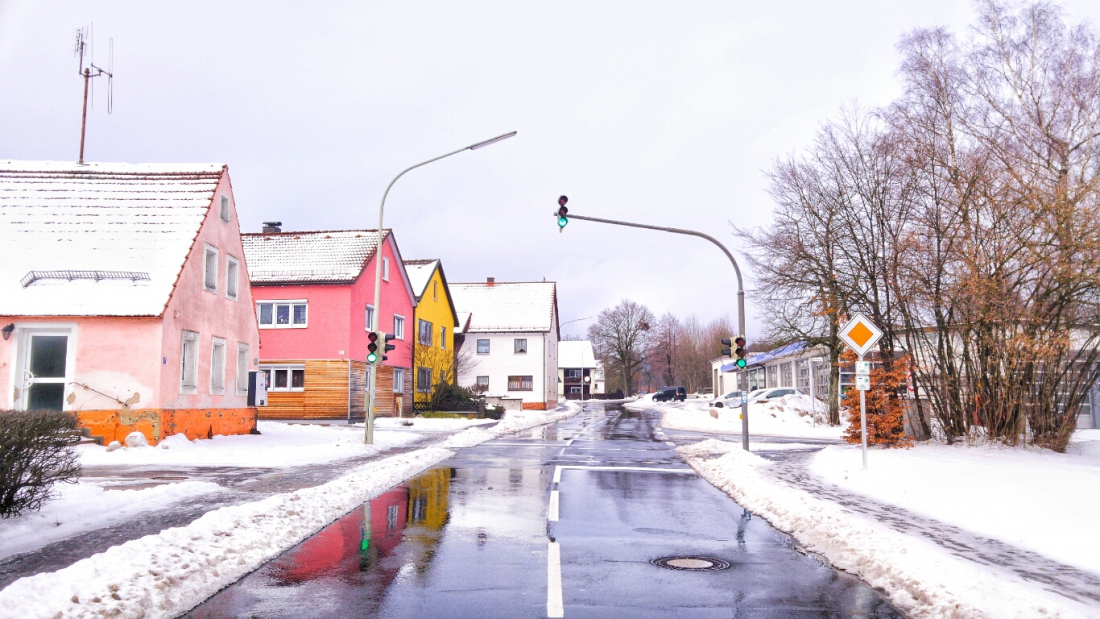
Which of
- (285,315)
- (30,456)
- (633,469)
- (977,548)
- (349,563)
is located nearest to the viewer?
(349,563)

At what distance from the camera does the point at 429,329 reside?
47000 millimetres

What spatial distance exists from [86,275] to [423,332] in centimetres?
2543

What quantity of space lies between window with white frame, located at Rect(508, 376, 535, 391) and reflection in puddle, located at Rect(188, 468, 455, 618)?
4902 cm

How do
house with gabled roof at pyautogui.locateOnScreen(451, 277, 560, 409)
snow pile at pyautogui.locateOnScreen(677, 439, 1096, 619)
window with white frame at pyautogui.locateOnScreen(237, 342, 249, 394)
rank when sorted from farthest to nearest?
house with gabled roof at pyautogui.locateOnScreen(451, 277, 560, 409), window with white frame at pyautogui.locateOnScreen(237, 342, 249, 394), snow pile at pyautogui.locateOnScreen(677, 439, 1096, 619)

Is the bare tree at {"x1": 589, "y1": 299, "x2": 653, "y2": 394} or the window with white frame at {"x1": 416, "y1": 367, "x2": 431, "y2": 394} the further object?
the bare tree at {"x1": 589, "y1": 299, "x2": 653, "y2": 394}

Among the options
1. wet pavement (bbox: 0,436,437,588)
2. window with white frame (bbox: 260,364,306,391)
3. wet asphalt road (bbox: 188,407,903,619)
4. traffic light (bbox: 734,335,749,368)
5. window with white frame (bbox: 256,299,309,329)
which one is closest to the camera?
wet asphalt road (bbox: 188,407,903,619)

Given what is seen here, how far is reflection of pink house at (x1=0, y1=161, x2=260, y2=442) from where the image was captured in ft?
65.5

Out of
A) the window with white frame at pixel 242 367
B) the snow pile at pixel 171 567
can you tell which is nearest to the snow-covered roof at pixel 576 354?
the window with white frame at pixel 242 367

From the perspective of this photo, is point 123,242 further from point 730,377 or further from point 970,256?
point 730,377

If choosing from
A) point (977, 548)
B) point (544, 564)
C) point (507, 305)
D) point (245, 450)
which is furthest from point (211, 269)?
point (507, 305)

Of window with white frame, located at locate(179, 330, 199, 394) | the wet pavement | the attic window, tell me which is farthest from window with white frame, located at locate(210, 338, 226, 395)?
the wet pavement

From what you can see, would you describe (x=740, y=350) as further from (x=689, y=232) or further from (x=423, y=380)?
(x=423, y=380)

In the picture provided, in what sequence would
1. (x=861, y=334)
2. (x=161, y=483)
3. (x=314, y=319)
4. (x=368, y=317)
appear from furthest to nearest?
1. (x=368, y=317)
2. (x=314, y=319)
3. (x=861, y=334)
4. (x=161, y=483)

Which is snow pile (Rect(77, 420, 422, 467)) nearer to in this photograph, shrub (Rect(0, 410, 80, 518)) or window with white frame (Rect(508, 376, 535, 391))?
shrub (Rect(0, 410, 80, 518))
